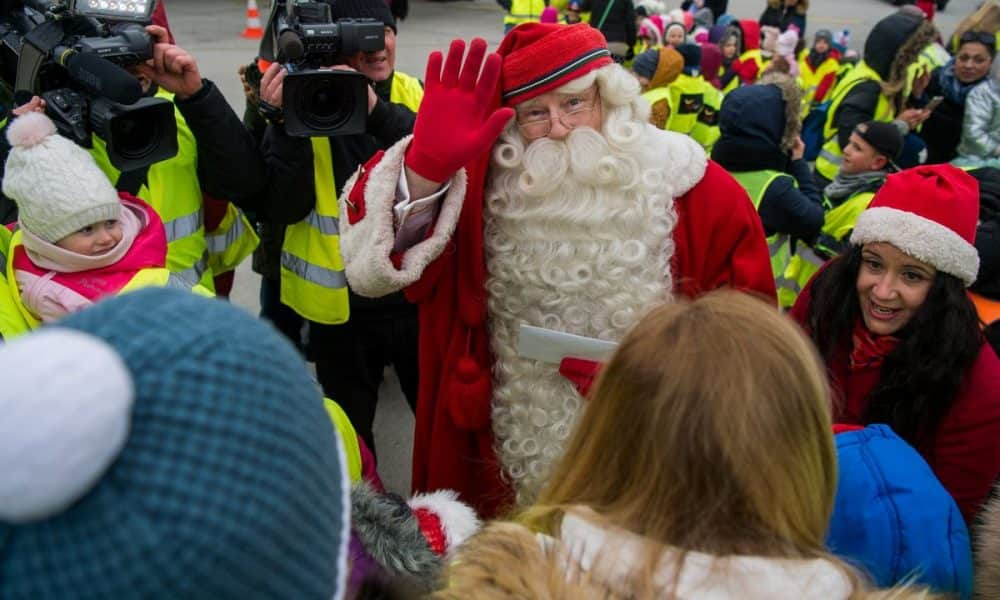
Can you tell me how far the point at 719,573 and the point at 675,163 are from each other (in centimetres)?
119

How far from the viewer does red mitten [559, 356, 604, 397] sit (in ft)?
6.05

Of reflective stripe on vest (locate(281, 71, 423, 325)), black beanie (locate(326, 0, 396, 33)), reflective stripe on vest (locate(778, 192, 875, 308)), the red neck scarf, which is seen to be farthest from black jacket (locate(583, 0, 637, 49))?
the red neck scarf

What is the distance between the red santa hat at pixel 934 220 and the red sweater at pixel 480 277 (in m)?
0.31

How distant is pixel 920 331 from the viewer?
1.86 metres

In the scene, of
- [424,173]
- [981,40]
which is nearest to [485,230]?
[424,173]

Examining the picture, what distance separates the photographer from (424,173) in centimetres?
174

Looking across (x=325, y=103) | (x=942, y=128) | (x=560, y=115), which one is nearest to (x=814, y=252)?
(x=560, y=115)

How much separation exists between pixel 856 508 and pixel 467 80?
1111 millimetres

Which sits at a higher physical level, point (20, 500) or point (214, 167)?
point (20, 500)

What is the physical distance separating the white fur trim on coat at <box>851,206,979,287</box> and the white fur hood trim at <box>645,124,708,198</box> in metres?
0.48

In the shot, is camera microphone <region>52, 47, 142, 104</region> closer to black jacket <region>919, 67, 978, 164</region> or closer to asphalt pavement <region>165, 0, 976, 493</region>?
asphalt pavement <region>165, 0, 976, 493</region>

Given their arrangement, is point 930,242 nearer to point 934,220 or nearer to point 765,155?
point 934,220

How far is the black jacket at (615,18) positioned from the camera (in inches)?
300

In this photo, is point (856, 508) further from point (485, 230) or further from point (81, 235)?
point (81, 235)
